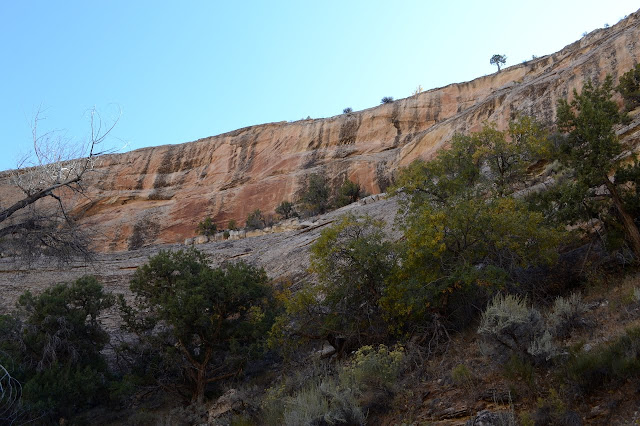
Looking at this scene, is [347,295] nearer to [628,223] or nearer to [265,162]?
[628,223]

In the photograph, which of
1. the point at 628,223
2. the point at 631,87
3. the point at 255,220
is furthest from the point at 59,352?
the point at 255,220

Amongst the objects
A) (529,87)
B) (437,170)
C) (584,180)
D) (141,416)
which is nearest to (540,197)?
(584,180)

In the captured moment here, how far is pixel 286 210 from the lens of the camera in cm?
3625

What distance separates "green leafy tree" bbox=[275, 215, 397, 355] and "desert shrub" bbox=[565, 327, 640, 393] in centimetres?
494

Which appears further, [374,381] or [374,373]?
[374,373]

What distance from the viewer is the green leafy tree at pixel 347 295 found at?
10945mm

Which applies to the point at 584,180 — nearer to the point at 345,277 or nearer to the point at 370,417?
the point at 345,277

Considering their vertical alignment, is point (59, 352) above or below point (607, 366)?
above

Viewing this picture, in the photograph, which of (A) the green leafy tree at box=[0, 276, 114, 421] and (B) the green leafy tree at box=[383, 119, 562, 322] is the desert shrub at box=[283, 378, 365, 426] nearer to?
(B) the green leafy tree at box=[383, 119, 562, 322]

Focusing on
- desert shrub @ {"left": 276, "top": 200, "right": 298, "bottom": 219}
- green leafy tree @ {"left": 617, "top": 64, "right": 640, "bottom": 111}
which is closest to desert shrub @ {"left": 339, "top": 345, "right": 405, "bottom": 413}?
green leafy tree @ {"left": 617, "top": 64, "right": 640, "bottom": 111}

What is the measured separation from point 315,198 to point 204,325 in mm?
23107

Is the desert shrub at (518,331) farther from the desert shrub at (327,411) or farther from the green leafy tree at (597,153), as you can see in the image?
the green leafy tree at (597,153)

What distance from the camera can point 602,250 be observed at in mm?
10516

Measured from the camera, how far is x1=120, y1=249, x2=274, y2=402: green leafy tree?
12570 millimetres
